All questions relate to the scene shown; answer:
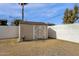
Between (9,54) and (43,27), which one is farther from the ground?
(43,27)

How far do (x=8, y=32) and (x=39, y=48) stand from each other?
630 mm

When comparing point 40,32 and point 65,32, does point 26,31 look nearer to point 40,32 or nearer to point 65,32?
point 40,32

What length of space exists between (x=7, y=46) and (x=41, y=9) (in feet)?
2.97

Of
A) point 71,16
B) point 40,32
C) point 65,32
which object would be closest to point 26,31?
point 40,32

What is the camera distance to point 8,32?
12.1ft

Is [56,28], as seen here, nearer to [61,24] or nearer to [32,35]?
[61,24]

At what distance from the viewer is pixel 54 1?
144 inches

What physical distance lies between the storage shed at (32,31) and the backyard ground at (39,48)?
91 mm

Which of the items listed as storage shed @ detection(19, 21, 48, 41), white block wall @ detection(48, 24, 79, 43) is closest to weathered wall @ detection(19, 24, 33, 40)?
storage shed @ detection(19, 21, 48, 41)

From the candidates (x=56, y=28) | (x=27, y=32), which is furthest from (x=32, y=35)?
(x=56, y=28)

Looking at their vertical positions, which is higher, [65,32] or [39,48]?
[65,32]

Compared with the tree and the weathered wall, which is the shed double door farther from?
the tree

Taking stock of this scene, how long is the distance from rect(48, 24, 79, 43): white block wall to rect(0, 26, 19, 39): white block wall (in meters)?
0.61

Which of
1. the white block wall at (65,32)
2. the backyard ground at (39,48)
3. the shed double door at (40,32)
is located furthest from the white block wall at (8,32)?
the white block wall at (65,32)
